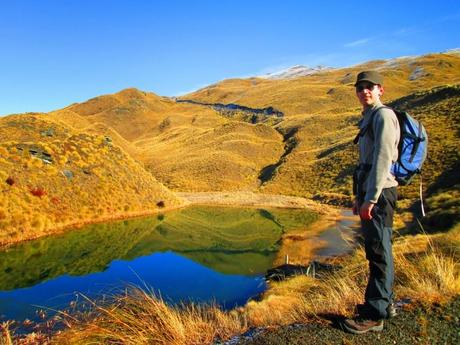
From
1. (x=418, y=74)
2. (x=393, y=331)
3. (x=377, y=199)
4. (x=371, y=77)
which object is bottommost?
(x=393, y=331)

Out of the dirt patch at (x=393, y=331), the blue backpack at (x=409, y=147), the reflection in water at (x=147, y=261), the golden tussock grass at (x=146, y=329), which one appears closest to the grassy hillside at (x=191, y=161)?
the reflection in water at (x=147, y=261)

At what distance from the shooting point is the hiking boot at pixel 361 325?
16.6ft

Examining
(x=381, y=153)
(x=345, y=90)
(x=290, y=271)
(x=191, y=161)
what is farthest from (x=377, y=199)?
(x=345, y=90)

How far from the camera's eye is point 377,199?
16.6 ft

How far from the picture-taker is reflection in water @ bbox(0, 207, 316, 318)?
15500 millimetres

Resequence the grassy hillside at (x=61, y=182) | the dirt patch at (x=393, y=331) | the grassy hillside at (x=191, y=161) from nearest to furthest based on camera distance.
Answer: the dirt patch at (x=393, y=331) < the grassy hillside at (x=61, y=182) < the grassy hillside at (x=191, y=161)

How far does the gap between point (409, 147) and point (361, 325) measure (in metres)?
2.44

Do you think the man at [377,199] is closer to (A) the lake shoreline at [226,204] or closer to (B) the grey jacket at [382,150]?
(B) the grey jacket at [382,150]

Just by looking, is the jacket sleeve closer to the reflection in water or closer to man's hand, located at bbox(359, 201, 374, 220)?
man's hand, located at bbox(359, 201, 374, 220)

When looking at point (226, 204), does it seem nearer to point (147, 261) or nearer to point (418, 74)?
point (147, 261)

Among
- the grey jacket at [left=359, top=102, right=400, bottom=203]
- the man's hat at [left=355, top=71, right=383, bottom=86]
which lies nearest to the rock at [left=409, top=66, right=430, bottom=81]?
the man's hat at [left=355, top=71, right=383, bottom=86]

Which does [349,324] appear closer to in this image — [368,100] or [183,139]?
[368,100]

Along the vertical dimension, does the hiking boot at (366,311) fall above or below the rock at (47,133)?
below

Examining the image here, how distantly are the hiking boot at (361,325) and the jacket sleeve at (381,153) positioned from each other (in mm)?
1618
